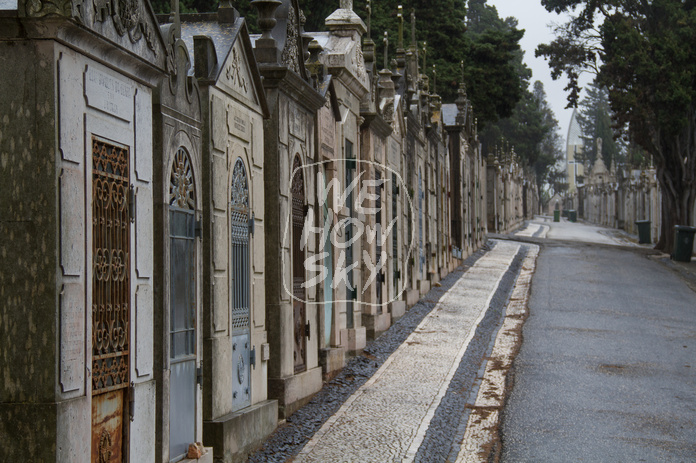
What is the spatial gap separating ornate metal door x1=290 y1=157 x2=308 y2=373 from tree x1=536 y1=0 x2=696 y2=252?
24.0 meters

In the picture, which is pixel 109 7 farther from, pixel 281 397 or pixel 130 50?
pixel 281 397

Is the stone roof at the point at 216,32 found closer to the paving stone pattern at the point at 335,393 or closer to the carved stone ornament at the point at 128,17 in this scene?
the carved stone ornament at the point at 128,17

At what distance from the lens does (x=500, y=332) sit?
16375 millimetres

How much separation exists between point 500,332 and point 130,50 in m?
11.4

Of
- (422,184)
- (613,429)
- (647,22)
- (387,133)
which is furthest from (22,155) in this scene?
(647,22)

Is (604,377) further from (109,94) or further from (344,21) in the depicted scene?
(109,94)

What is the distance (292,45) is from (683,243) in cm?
2490

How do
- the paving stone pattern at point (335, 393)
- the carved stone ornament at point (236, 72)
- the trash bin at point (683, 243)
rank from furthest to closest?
the trash bin at point (683, 243) < the paving stone pattern at point (335, 393) < the carved stone ornament at point (236, 72)

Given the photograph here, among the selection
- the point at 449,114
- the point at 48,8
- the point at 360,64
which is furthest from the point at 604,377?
the point at 449,114

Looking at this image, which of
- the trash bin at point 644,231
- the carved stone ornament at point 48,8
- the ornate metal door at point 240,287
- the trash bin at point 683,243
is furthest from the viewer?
the trash bin at point 644,231

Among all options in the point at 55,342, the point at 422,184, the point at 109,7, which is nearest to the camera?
the point at 55,342

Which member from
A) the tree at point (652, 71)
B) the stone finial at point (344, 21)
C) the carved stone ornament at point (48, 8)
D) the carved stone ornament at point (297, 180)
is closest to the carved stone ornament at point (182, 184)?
the carved stone ornament at point (48, 8)

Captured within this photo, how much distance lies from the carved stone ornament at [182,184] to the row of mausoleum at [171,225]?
Answer: 2cm

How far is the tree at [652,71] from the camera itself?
106 ft
